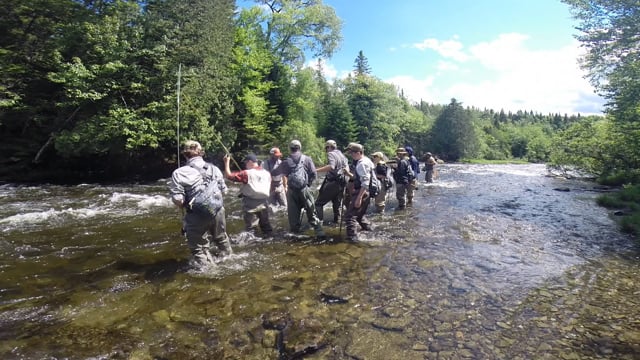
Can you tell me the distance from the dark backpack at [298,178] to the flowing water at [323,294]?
1436mm

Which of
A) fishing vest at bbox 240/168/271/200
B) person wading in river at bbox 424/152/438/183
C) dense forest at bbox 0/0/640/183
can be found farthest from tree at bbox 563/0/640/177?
fishing vest at bbox 240/168/271/200

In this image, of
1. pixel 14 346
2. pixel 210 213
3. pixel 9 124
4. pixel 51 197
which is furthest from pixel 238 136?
pixel 14 346

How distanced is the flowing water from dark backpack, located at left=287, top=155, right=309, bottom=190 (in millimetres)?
1436

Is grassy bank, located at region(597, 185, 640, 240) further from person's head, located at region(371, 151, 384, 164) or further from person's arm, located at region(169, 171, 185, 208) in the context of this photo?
person's arm, located at region(169, 171, 185, 208)

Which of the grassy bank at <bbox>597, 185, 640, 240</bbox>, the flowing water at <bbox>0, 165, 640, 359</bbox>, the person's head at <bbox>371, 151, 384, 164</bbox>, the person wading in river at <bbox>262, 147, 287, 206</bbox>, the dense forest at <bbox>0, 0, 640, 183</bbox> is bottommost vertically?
the flowing water at <bbox>0, 165, 640, 359</bbox>

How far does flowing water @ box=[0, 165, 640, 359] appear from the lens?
414 centimetres

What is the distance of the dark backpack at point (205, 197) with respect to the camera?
6.16m

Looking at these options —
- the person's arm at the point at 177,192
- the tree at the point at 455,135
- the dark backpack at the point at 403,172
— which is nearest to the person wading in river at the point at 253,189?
the person's arm at the point at 177,192

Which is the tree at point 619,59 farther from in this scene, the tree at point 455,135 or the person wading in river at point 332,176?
the tree at point 455,135

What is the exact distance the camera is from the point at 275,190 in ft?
37.2

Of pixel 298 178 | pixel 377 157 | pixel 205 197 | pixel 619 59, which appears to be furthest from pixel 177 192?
pixel 619 59

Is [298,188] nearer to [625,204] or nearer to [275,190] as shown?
[275,190]

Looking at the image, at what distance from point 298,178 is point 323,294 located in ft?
12.8

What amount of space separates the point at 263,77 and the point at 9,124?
21.1 metres
